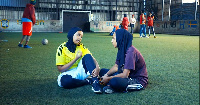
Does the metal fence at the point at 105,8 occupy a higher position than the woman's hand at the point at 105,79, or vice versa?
the metal fence at the point at 105,8

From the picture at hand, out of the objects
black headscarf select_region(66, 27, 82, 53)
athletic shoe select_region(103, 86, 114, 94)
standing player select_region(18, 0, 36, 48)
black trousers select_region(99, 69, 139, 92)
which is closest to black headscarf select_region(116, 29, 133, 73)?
black trousers select_region(99, 69, 139, 92)

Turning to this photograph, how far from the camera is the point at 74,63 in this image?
378cm

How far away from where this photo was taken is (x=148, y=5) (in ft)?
96.2

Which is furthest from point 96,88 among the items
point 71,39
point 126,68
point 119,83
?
point 71,39

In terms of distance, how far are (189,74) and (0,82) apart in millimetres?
3222

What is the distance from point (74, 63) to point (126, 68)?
2.96 ft

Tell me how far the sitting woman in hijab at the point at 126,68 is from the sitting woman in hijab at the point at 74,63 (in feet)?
0.89

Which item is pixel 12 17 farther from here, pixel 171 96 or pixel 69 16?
pixel 171 96

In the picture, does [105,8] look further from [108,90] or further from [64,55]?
[108,90]

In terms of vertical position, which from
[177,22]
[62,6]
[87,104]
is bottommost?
[87,104]

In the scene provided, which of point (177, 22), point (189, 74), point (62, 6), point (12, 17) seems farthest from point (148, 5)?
point (189, 74)

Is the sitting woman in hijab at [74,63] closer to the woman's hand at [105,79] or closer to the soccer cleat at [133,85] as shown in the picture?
the woman's hand at [105,79]

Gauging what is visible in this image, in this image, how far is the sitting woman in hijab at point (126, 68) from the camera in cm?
322

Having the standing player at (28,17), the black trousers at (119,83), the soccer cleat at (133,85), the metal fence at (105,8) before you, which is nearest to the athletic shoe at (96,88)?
the black trousers at (119,83)
